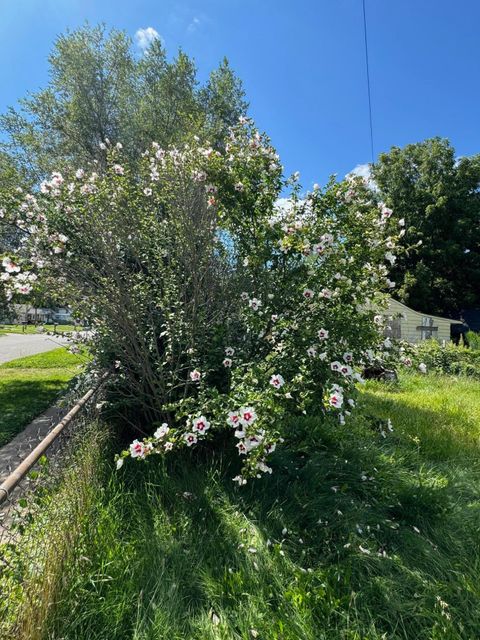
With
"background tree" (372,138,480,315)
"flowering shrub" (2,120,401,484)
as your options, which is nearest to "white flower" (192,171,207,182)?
"flowering shrub" (2,120,401,484)

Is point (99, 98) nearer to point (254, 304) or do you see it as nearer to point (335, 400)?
point (254, 304)

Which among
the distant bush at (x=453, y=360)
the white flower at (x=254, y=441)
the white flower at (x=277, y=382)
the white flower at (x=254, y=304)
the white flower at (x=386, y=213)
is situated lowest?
the distant bush at (x=453, y=360)

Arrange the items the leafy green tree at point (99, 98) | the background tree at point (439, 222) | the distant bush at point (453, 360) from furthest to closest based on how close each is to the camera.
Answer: the background tree at point (439, 222) → the distant bush at point (453, 360) → the leafy green tree at point (99, 98)

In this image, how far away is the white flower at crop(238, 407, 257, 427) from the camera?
1.97 metres

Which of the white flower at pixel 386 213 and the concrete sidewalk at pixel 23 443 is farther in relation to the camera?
the concrete sidewalk at pixel 23 443

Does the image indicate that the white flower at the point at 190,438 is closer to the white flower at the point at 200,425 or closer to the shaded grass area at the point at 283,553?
the white flower at the point at 200,425

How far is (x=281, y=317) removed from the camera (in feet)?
9.37


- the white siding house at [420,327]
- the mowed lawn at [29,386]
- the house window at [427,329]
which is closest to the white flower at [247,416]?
the mowed lawn at [29,386]

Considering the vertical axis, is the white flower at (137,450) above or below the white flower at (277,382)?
below

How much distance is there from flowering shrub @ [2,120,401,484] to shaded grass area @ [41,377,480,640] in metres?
0.52

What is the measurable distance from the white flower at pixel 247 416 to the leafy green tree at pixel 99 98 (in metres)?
6.03

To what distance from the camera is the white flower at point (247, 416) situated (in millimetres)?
1973

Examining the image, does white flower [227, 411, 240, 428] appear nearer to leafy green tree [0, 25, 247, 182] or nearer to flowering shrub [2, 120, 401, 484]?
flowering shrub [2, 120, 401, 484]

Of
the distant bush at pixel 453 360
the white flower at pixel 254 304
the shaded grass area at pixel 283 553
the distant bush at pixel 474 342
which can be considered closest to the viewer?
the shaded grass area at pixel 283 553
